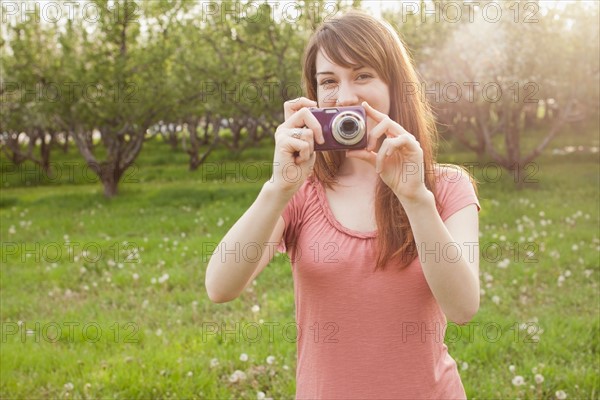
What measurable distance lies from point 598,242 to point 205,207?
784 cm

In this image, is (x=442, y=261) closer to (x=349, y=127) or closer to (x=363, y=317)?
(x=363, y=317)

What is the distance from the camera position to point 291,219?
234 cm

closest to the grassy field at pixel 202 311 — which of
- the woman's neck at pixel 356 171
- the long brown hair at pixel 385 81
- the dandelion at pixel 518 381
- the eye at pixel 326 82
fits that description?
the dandelion at pixel 518 381

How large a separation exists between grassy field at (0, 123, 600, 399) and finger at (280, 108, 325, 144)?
122 inches

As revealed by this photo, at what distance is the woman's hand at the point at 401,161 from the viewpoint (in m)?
1.96

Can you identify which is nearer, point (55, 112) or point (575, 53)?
point (575, 53)

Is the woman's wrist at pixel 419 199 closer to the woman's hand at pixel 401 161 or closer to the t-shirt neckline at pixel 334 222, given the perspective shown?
the woman's hand at pixel 401 161

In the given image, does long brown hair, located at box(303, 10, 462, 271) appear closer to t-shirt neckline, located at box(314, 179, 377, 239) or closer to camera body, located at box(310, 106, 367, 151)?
t-shirt neckline, located at box(314, 179, 377, 239)

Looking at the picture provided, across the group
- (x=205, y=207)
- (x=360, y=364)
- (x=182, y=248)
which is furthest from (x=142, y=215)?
(x=360, y=364)

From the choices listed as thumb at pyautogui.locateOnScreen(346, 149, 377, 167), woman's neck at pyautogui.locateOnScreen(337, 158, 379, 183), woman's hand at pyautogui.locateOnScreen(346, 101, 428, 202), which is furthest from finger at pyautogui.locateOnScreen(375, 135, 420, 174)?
woman's neck at pyautogui.locateOnScreen(337, 158, 379, 183)

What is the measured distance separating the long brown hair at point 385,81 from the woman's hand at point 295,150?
32 cm

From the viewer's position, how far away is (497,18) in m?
13.5

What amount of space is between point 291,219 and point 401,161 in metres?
0.53

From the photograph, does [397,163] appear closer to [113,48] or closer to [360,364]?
[360,364]
